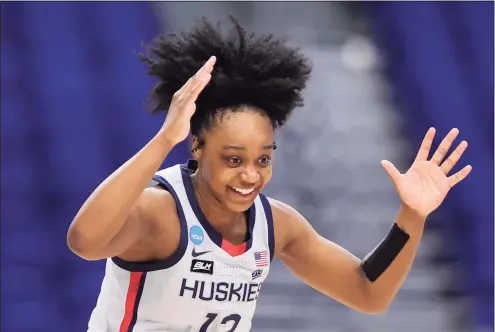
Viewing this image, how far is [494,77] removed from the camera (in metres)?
7.15

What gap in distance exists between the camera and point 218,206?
10.0ft

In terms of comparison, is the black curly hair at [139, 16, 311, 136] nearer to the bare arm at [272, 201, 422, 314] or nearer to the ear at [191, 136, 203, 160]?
the ear at [191, 136, 203, 160]

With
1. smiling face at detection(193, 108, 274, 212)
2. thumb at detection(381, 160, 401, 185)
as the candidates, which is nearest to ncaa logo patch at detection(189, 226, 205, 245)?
smiling face at detection(193, 108, 274, 212)

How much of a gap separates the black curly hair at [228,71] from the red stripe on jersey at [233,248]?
0.36 meters

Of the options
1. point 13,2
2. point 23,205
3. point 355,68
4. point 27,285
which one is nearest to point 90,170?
point 23,205

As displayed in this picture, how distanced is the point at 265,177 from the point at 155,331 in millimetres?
586

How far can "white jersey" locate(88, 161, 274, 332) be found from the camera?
2908 mm

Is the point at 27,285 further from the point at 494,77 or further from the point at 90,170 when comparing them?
the point at 494,77

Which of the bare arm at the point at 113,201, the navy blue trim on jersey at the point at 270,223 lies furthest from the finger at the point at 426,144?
the bare arm at the point at 113,201

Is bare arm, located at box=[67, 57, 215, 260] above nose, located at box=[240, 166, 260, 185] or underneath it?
underneath

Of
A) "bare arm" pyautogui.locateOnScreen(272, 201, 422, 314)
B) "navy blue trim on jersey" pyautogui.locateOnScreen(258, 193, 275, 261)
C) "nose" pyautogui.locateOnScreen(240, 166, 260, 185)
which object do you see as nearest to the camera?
"nose" pyautogui.locateOnScreen(240, 166, 260, 185)

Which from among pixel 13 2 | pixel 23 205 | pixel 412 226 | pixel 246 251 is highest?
pixel 13 2

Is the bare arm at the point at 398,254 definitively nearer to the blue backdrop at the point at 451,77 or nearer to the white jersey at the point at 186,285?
the white jersey at the point at 186,285

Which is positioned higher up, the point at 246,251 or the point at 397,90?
the point at 397,90
